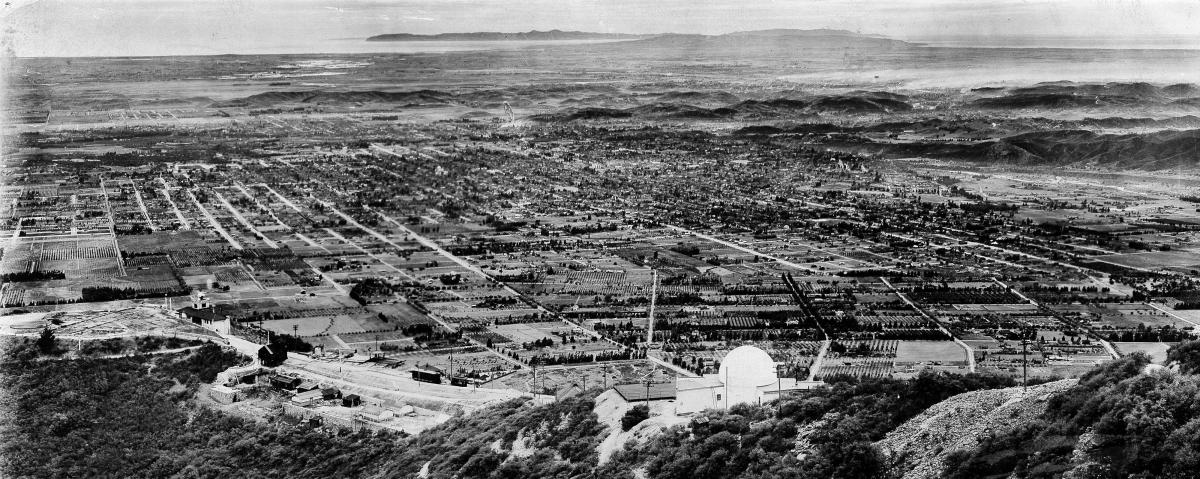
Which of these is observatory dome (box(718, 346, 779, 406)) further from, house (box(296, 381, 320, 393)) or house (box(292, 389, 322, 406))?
house (box(296, 381, 320, 393))

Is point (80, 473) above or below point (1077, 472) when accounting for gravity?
below


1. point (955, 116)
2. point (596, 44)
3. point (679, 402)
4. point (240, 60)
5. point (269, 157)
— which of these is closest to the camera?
point (679, 402)

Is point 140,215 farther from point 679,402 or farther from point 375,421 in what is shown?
point 679,402

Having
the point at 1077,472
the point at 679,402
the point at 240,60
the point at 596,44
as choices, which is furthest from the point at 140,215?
the point at 596,44

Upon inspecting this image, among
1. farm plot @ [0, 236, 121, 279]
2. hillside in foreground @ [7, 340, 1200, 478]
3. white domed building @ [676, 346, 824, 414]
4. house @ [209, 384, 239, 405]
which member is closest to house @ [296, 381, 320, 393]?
house @ [209, 384, 239, 405]

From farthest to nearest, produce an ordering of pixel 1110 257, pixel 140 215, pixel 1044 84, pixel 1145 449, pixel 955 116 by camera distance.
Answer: pixel 1044 84, pixel 955 116, pixel 140 215, pixel 1110 257, pixel 1145 449

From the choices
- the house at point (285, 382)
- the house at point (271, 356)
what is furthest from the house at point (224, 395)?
the house at point (271, 356)

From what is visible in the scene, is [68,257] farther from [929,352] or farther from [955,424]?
[955,424]
